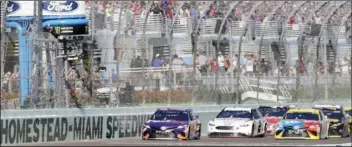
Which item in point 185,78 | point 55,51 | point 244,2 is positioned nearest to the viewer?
point 55,51

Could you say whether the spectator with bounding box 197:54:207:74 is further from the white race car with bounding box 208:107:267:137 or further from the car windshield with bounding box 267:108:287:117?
the car windshield with bounding box 267:108:287:117

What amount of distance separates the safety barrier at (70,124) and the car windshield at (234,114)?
1.03 metres

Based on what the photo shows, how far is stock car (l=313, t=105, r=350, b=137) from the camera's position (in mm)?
39406

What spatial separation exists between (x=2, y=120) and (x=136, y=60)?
6732 millimetres

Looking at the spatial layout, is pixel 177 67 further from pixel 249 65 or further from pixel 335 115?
pixel 335 115

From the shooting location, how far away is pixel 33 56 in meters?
29.9

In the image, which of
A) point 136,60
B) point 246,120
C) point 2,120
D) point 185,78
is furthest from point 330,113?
point 2,120

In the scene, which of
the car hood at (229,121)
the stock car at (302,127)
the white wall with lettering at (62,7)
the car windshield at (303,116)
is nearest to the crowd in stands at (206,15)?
the white wall with lettering at (62,7)

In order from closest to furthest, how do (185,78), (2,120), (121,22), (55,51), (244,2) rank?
1. (2,120)
2. (55,51)
3. (121,22)
4. (185,78)
5. (244,2)

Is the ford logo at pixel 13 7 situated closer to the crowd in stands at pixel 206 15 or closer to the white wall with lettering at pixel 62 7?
the white wall with lettering at pixel 62 7

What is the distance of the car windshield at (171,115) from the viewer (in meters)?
36.1

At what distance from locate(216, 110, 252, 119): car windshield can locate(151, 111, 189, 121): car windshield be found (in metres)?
2.52

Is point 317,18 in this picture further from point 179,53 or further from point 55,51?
point 55,51

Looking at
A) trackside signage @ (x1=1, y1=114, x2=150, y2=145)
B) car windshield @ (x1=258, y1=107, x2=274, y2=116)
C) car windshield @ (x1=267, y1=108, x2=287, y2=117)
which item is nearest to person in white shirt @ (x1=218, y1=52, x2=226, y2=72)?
trackside signage @ (x1=1, y1=114, x2=150, y2=145)
